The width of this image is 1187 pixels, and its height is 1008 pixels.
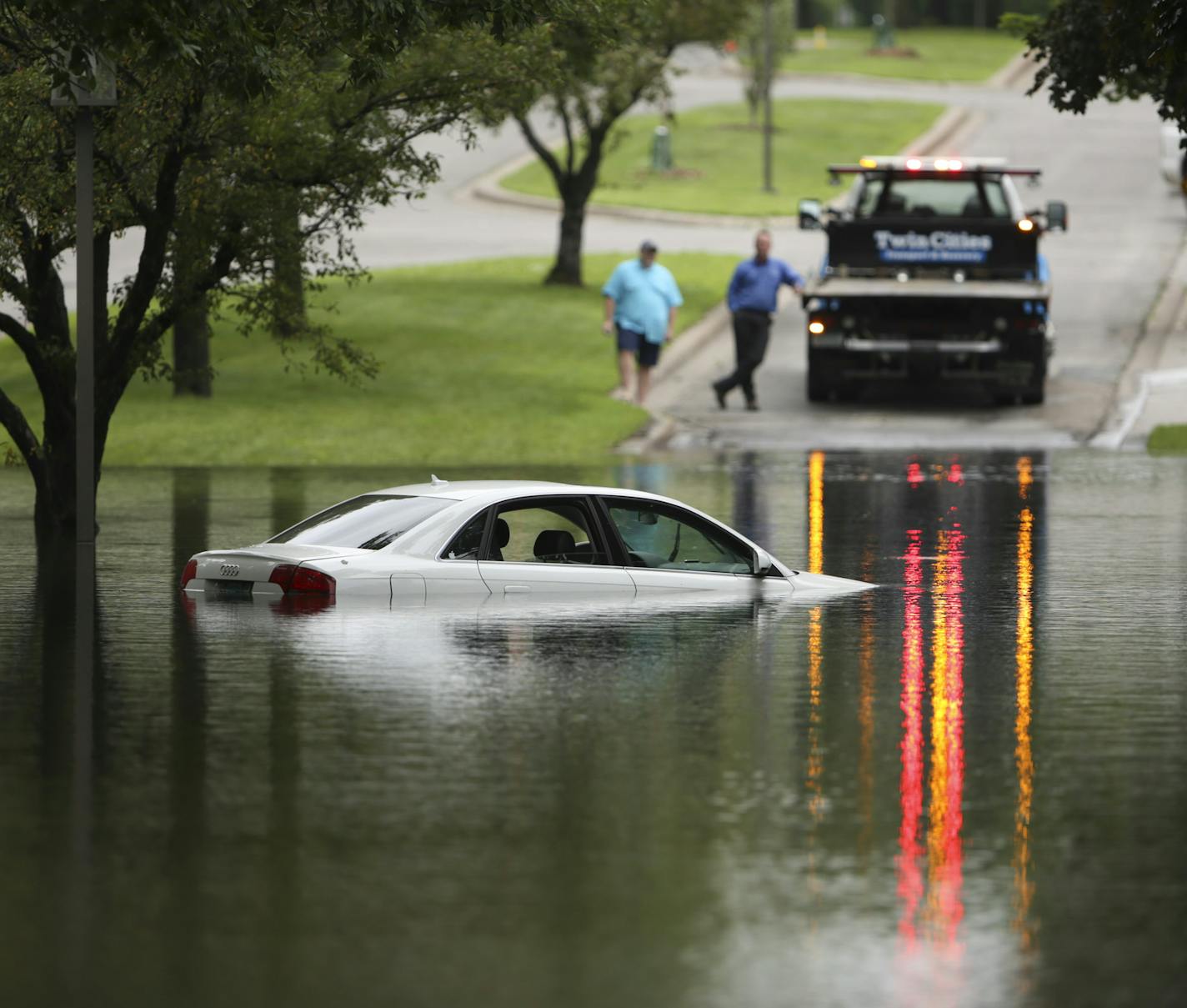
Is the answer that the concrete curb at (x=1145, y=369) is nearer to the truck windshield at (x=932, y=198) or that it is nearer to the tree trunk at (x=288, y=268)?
the truck windshield at (x=932, y=198)

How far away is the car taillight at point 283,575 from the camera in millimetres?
13758

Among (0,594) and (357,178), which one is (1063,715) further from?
(357,178)

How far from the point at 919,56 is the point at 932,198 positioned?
66942 mm

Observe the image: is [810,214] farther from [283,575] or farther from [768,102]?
[768,102]

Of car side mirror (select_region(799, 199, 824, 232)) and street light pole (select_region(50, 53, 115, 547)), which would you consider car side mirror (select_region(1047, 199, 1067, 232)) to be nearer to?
car side mirror (select_region(799, 199, 824, 232))

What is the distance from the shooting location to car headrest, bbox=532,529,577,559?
567 inches

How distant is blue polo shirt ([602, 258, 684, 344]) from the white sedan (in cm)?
1405

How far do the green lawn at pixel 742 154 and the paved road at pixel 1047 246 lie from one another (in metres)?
1.33

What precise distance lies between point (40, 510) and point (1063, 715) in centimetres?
1184

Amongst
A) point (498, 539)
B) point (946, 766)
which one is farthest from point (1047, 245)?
point (946, 766)

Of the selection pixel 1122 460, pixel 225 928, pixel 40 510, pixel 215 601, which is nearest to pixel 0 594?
pixel 215 601

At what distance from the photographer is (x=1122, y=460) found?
86.8ft

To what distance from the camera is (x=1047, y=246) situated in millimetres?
44719

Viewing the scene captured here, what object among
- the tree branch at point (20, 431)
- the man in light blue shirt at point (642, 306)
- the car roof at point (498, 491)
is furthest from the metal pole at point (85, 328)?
the man in light blue shirt at point (642, 306)
